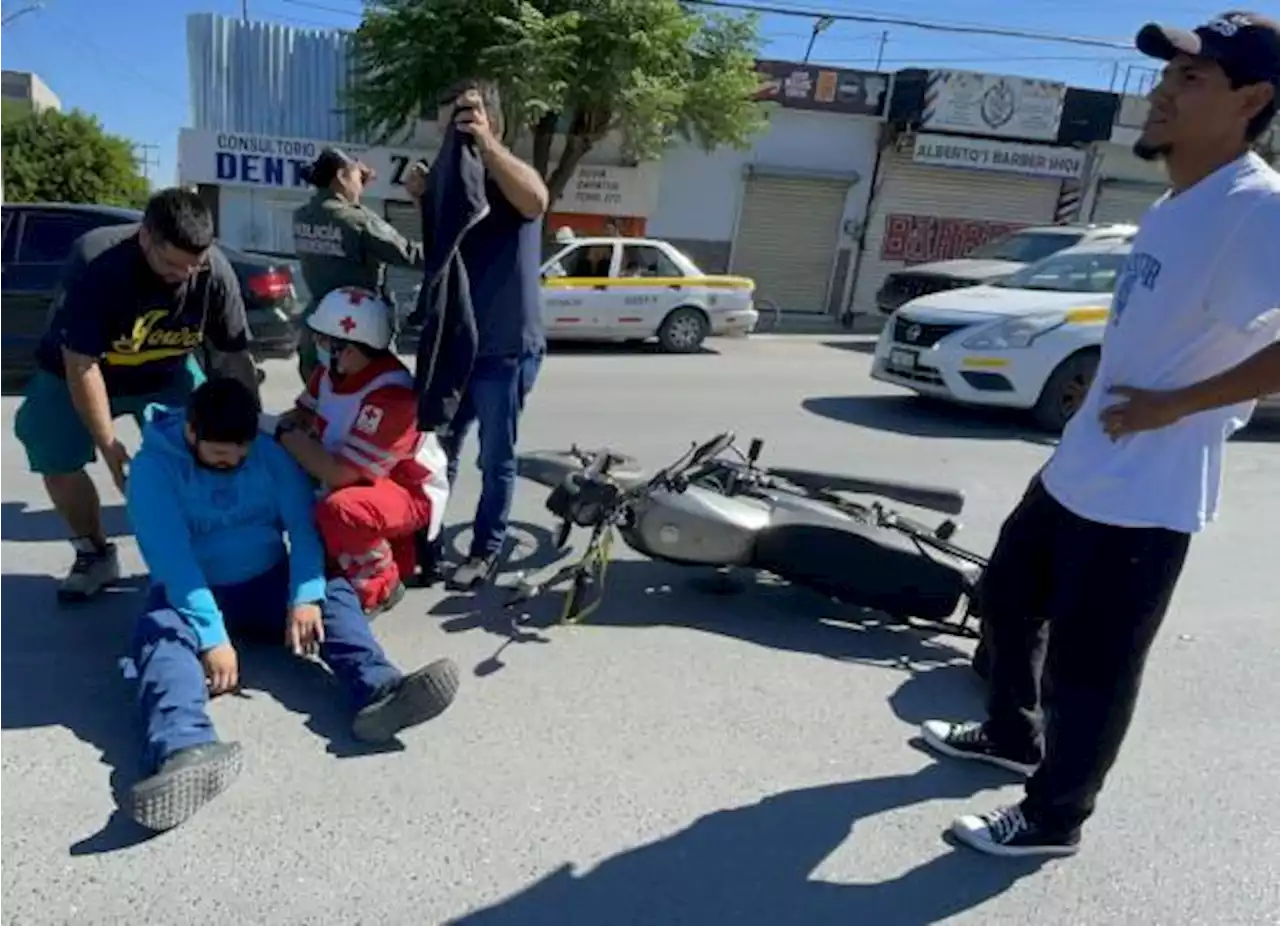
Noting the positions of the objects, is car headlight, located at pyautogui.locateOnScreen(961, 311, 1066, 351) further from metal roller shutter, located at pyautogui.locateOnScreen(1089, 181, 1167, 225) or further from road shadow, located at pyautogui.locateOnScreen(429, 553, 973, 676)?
metal roller shutter, located at pyautogui.locateOnScreen(1089, 181, 1167, 225)

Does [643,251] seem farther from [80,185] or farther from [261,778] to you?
[80,185]

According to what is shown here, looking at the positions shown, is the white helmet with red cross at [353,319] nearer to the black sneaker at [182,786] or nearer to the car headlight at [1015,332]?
the black sneaker at [182,786]

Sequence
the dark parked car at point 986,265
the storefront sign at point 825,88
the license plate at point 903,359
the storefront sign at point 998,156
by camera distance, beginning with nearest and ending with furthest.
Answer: the license plate at point 903,359 → the dark parked car at point 986,265 → the storefront sign at point 825,88 → the storefront sign at point 998,156

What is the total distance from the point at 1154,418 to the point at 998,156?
18.3 meters

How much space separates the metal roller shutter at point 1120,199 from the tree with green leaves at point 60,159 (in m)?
27.4

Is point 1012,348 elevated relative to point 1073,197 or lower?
lower

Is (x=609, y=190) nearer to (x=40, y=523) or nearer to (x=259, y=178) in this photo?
(x=259, y=178)

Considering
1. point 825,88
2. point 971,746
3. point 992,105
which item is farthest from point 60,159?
point 971,746

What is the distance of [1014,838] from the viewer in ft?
7.42

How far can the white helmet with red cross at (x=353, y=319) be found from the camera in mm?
3176

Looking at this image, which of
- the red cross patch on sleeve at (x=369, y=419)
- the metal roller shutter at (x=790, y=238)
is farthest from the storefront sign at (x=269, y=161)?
the red cross patch on sleeve at (x=369, y=419)

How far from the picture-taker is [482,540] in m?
3.71

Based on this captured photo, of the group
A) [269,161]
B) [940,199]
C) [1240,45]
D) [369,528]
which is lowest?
[369,528]

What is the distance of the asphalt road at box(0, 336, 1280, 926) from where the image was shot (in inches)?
81.7
